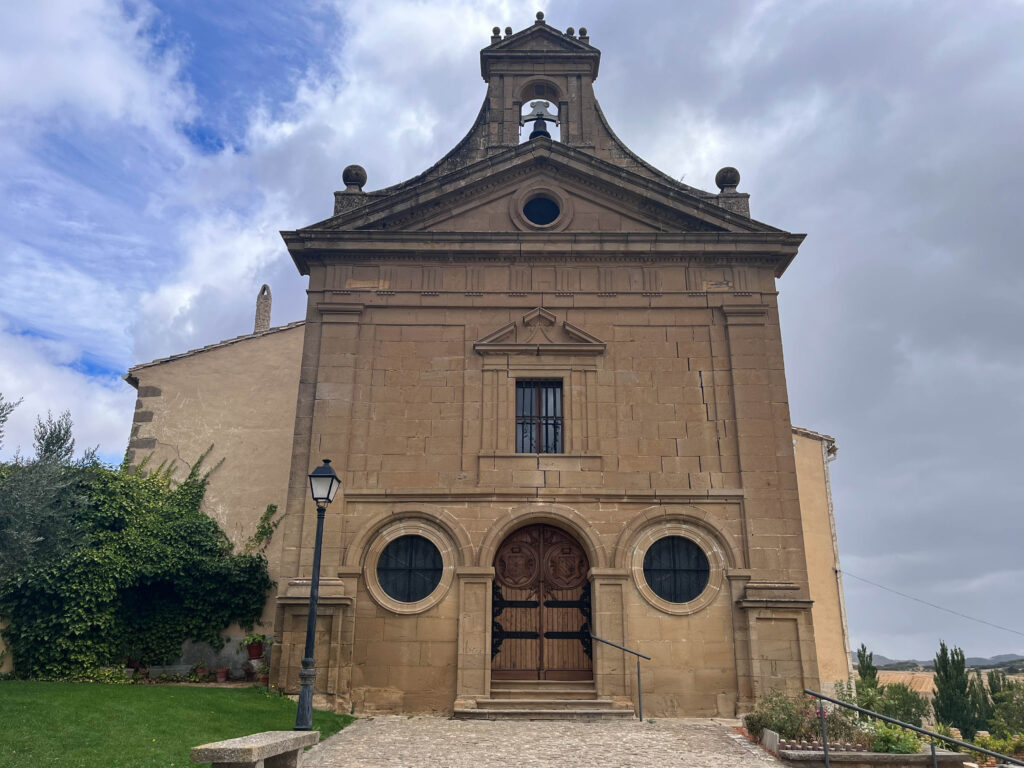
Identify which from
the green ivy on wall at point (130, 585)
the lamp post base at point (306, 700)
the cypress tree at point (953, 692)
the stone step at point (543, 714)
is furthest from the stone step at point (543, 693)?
the cypress tree at point (953, 692)

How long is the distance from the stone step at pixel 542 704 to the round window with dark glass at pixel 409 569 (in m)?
2.18

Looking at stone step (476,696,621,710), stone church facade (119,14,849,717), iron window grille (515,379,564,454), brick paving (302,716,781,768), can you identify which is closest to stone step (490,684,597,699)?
stone church facade (119,14,849,717)

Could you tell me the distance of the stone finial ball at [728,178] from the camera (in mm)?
17219

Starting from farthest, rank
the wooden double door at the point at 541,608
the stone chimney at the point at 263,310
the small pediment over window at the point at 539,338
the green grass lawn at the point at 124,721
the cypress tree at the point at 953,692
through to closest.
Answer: the cypress tree at the point at 953,692
the stone chimney at the point at 263,310
the small pediment over window at the point at 539,338
the wooden double door at the point at 541,608
the green grass lawn at the point at 124,721

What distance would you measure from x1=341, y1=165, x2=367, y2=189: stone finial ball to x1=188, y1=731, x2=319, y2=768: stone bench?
1247cm

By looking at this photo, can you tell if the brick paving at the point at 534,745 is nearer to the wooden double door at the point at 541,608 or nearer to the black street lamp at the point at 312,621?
the black street lamp at the point at 312,621

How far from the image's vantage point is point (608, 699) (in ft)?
43.7

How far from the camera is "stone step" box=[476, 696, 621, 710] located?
12.9 m

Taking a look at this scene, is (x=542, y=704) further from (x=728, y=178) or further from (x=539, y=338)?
(x=728, y=178)

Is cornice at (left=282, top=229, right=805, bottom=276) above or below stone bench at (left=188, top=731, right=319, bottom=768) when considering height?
above

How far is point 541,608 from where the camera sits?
14344mm

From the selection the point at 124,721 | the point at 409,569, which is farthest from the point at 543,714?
the point at 124,721

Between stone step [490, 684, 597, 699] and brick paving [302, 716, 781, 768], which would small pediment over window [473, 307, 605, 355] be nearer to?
stone step [490, 684, 597, 699]

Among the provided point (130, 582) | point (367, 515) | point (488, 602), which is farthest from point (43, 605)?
point (488, 602)
